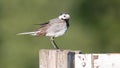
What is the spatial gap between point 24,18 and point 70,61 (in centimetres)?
1587

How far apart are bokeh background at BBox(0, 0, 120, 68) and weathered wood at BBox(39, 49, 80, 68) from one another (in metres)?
13.5

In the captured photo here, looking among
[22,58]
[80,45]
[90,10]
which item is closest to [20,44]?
[22,58]

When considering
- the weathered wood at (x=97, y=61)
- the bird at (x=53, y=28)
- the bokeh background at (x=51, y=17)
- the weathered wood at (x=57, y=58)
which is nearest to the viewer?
the weathered wood at (x=97, y=61)

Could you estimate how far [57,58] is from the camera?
787 centimetres

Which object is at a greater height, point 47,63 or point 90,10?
point 90,10

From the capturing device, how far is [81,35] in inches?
928

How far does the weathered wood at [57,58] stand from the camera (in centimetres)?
775

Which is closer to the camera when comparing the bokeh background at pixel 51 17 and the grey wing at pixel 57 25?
the grey wing at pixel 57 25

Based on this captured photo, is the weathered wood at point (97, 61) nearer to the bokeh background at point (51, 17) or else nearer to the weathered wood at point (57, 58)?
the weathered wood at point (57, 58)

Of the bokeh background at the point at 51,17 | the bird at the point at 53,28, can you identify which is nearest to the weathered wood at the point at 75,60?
the bird at the point at 53,28

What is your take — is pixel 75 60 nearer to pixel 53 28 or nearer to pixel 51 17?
pixel 53 28

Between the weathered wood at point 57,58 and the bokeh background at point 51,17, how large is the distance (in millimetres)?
13524

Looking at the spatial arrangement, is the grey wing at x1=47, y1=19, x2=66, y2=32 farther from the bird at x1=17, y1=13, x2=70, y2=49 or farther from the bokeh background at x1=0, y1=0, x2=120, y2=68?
the bokeh background at x1=0, y1=0, x2=120, y2=68

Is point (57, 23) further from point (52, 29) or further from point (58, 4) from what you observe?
point (58, 4)
